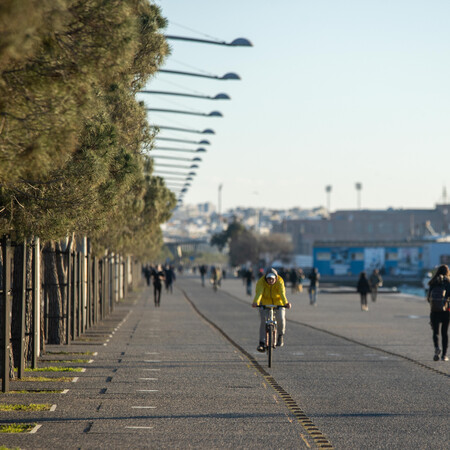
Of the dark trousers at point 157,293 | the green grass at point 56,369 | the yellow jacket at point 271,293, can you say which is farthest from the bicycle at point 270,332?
the dark trousers at point 157,293

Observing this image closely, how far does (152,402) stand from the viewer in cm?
1205

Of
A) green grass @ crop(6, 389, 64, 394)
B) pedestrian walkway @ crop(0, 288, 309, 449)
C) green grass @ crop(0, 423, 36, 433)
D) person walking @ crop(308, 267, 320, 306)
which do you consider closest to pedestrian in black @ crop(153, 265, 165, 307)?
person walking @ crop(308, 267, 320, 306)

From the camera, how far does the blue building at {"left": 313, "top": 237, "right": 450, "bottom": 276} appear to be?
102 metres

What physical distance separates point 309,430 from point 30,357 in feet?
24.3

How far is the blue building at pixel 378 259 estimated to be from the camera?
333ft

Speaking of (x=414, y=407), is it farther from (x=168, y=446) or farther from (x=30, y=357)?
(x=30, y=357)

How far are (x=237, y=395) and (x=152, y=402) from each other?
1.22m

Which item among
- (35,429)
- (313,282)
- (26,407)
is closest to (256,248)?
(313,282)

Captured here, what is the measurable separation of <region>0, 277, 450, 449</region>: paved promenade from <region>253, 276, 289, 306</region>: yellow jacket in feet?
3.65

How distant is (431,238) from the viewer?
474 ft

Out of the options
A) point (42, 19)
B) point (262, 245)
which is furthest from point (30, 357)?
point (262, 245)

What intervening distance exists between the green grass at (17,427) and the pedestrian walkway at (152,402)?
0.46 ft

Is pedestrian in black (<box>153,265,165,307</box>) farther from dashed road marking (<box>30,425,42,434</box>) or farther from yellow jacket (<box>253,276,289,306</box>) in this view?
dashed road marking (<box>30,425,42,434</box>)

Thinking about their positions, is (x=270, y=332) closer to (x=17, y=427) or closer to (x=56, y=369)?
(x=56, y=369)
